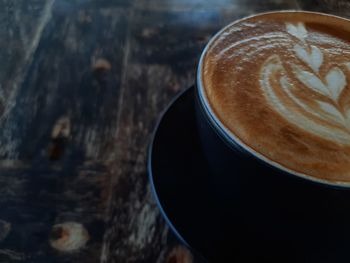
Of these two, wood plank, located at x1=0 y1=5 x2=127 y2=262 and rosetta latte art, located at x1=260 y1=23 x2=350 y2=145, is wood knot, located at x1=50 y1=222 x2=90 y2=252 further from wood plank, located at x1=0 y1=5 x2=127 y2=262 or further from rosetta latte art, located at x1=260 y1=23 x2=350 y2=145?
rosetta latte art, located at x1=260 y1=23 x2=350 y2=145

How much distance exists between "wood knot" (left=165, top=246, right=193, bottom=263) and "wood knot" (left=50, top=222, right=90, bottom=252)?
17 centimetres

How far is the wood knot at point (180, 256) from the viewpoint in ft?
2.31

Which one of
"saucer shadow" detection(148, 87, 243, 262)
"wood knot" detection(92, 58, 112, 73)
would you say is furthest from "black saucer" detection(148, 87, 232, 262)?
"wood knot" detection(92, 58, 112, 73)

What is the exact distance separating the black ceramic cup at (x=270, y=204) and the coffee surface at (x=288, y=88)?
0.06ft

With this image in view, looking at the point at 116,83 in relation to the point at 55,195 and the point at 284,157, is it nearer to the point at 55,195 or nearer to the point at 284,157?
the point at 55,195

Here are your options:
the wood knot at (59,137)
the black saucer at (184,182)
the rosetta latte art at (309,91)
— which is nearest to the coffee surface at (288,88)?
the rosetta latte art at (309,91)

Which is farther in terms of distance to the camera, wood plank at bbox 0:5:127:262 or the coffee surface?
wood plank at bbox 0:5:127:262

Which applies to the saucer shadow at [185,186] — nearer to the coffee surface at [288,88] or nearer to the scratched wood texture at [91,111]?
the scratched wood texture at [91,111]

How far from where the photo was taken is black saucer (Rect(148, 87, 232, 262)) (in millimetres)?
674

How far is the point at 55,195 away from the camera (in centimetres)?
79

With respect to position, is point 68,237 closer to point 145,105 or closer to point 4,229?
point 4,229

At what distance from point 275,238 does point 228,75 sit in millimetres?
285

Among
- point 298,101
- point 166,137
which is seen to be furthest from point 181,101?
point 298,101

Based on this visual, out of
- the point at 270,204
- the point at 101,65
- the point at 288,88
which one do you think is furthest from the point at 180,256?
the point at 101,65
